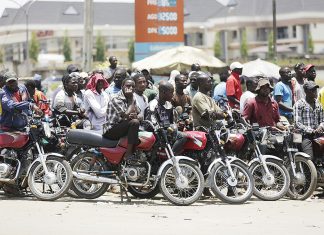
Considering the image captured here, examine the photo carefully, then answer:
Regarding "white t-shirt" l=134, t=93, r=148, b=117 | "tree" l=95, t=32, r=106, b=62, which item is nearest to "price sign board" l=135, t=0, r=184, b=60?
"white t-shirt" l=134, t=93, r=148, b=117

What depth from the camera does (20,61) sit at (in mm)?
120375

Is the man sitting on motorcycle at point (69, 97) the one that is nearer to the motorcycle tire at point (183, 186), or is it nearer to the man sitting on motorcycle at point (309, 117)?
the motorcycle tire at point (183, 186)

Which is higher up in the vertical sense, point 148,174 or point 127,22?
point 127,22

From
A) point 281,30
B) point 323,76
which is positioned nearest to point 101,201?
point 323,76

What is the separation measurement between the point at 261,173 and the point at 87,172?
235cm

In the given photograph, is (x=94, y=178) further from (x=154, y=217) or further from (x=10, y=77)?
(x=10, y=77)

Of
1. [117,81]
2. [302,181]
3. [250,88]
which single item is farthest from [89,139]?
[250,88]

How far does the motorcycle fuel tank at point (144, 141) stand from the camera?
12148 millimetres

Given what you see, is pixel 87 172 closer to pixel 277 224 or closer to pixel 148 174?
pixel 148 174

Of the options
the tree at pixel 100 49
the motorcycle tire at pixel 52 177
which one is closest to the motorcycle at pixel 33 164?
the motorcycle tire at pixel 52 177

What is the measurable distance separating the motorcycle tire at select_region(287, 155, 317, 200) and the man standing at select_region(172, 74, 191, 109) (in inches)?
78.4

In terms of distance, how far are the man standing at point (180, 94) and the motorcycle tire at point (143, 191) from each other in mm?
1738

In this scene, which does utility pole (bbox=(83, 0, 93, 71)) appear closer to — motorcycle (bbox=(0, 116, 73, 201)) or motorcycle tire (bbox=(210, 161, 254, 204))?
motorcycle (bbox=(0, 116, 73, 201))

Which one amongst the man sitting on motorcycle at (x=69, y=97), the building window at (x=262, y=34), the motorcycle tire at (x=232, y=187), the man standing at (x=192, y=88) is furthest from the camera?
the building window at (x=262, y=34)
